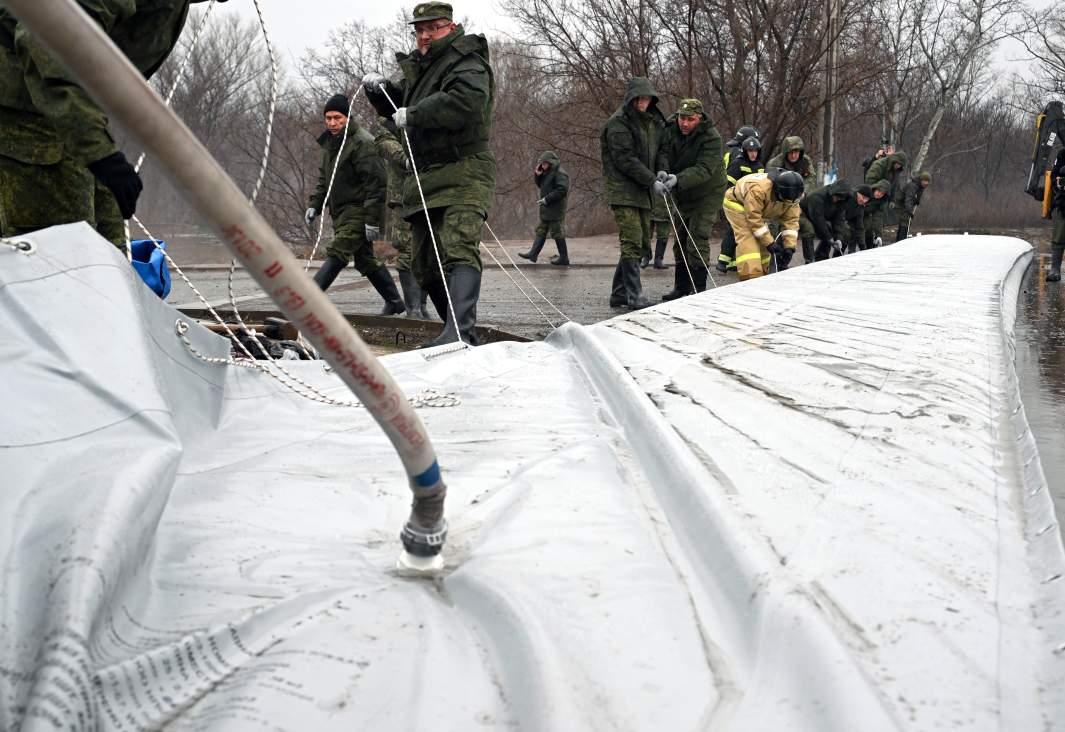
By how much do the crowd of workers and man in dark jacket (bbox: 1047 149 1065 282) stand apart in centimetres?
286

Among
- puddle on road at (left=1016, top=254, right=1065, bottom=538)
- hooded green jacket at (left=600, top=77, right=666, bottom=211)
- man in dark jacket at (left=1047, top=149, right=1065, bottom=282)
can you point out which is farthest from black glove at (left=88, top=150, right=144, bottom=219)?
man in dark jacket at (left=1047, top=149, right=1065, bottom=282)

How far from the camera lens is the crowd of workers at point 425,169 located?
3266 millimetres

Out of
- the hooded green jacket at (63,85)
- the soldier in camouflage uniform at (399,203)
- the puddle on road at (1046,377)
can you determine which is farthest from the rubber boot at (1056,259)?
the hooded green jacket at (63,85)

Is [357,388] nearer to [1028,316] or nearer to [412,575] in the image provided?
[412,575]

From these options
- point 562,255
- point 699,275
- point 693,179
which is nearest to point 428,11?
point 693,179

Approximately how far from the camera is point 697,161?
8.70m

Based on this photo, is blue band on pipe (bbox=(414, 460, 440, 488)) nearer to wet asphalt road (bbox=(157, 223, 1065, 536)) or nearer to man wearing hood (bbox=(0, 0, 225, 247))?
wet asphalt road (bbox=(157, 223, 1065, 536))

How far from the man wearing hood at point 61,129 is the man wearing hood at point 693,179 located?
5.68 m

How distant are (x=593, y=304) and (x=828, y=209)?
17.9 feet

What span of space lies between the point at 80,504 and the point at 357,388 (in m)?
0.44

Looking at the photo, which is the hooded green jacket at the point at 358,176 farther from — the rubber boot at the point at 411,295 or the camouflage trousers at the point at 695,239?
the camouflage trousers at the point at 695,239

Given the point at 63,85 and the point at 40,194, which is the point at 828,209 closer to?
the point at 40,194

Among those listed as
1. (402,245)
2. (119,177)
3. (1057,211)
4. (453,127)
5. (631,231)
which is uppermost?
(453,127)

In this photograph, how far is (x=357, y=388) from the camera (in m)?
1.14
